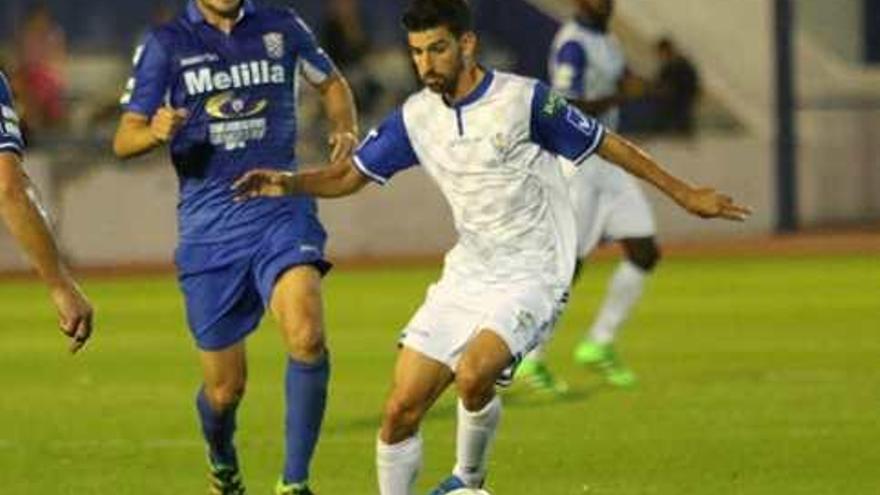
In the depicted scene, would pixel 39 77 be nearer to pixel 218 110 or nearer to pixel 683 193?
pixel 218 110

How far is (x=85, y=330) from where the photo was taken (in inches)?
384

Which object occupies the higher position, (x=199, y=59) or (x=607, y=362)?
(x=199, y=59)

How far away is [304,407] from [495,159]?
1514 mm

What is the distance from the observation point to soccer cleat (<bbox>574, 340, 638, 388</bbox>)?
1980 centimetres

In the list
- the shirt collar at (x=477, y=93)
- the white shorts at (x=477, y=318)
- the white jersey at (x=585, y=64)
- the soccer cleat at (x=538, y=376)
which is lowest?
the soccer cleat at (x=538, y=376)

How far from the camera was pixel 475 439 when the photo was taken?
42.2 feet

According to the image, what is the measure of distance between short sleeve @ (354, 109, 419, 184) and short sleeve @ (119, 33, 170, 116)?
146 cm

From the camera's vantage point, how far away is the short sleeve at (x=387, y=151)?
12.8m

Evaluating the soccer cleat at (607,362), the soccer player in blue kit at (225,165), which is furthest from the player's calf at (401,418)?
the soccer cleat at (607,362)

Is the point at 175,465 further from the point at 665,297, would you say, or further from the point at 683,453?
the point at 665,297

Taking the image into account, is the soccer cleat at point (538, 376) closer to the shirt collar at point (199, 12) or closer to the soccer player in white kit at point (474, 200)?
the shirt collar at point (199, 12)

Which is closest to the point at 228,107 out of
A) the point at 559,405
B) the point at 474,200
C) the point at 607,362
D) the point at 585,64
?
the point at 474,200

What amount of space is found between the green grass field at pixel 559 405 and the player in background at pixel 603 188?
0.35 m

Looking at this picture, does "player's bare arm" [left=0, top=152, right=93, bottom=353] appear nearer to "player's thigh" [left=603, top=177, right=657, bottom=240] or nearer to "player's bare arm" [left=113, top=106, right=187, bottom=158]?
"player's bare arm" [left=113, top=106, right=187, bottom=158]
